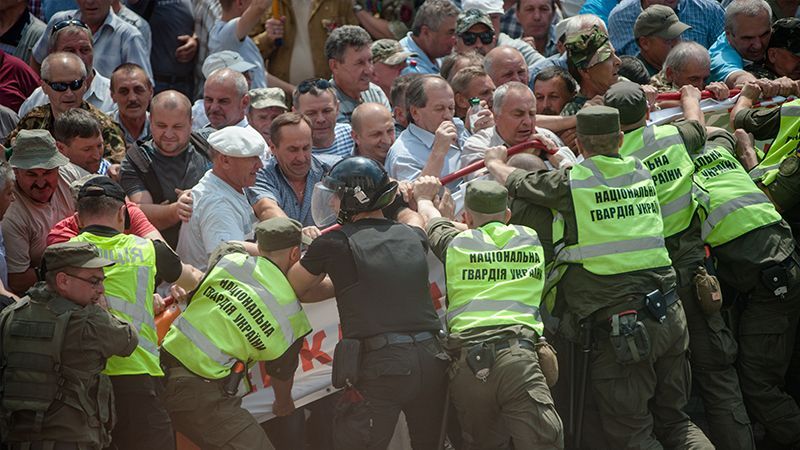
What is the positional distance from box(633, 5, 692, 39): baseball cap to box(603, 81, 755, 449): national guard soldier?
257 centimetres

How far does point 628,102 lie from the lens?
772cm

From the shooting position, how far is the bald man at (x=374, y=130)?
8.92 metres

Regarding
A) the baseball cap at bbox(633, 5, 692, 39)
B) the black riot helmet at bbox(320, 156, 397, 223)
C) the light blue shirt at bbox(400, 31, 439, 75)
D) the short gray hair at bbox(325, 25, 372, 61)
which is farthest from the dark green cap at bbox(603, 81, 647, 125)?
the light blue shirt at bbox(400, 31, 439, 75)

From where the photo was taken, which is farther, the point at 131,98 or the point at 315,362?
the point at 131,98

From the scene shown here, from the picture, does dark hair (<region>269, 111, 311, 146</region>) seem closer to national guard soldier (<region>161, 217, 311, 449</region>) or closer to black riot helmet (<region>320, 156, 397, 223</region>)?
black riot helmet (<region>320, 156, 397, 223</region>)

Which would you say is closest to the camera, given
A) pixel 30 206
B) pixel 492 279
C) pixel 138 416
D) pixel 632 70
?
pixel 138 416

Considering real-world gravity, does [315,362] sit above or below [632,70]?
below

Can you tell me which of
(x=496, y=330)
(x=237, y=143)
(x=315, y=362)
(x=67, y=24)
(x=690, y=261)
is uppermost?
(x=67, y=24)

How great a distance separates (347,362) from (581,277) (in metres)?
1.65

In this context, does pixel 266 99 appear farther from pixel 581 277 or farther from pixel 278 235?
pixel 581 277

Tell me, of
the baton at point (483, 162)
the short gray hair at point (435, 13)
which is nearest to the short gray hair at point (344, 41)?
the short gray hair at point (435, 13)

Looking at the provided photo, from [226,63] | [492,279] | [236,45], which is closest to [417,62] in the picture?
[236,45]

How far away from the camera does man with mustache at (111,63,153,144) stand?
967 cm

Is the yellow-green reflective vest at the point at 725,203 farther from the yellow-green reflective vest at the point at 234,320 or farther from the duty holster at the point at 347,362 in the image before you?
the yellow-green reflective vest at the point at 234,320
